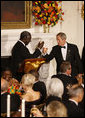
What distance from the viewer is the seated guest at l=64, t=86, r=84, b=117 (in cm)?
441

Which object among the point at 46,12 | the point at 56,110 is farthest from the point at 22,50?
the point at 56,110

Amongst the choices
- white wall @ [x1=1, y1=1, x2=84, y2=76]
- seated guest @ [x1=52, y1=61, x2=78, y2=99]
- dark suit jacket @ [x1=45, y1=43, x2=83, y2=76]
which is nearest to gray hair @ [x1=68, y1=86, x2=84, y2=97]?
seated guest @ [x1=52, y1=61, x2=78, y2=99]

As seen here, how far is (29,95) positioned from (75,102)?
85 cm

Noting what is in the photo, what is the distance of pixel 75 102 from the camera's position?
456 centimetres

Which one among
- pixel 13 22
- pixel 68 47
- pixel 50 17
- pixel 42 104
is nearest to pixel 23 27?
pixel 13 22

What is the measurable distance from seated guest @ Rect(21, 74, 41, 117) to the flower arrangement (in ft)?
14.0

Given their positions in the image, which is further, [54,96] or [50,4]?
[50,4]

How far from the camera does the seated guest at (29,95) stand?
4.95 m

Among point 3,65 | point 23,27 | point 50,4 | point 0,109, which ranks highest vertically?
point 50,4

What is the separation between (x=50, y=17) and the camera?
9.30m

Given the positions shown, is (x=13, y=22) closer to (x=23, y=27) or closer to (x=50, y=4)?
(x=23, y=27)

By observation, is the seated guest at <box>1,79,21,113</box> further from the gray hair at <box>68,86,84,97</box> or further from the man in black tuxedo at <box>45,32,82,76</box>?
the man in black tuxedo at <box>45,32,82,76</box>

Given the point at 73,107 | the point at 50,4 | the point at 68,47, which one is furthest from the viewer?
the point at 50,4

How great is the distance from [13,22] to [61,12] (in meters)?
1.56
